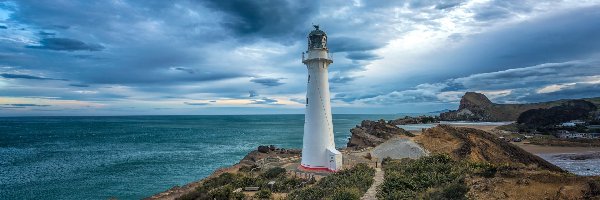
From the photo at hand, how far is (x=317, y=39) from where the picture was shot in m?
21.2

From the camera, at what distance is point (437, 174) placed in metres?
14.7

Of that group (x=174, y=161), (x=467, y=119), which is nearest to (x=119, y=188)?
(x=174, y=161)

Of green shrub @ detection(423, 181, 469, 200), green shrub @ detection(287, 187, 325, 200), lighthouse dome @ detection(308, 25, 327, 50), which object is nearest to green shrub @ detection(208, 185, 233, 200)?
green shrub @ detection(287, 187, 325, 200)

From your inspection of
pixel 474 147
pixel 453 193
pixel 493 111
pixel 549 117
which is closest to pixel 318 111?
pixel 453 193

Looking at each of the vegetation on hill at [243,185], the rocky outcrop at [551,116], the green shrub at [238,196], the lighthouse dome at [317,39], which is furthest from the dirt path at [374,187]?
the rocky outcrop at [551,116]

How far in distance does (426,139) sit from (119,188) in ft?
90.4

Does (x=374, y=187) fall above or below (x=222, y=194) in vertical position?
above

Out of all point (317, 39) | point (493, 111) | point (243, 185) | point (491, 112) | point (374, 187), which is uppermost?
point (317, 39)

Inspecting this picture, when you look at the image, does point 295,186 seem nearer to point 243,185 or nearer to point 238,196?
point 243,185

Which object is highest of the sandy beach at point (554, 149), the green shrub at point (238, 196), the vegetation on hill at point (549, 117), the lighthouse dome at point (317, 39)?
the lighthouse dome at point (317, 39)

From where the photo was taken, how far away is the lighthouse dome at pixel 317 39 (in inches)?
835

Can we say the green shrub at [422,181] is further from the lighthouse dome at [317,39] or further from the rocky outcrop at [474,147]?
the rocky outcrop at [474,147]

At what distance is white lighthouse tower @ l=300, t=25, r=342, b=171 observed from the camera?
20.9 metres

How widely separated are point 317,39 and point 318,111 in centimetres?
414
